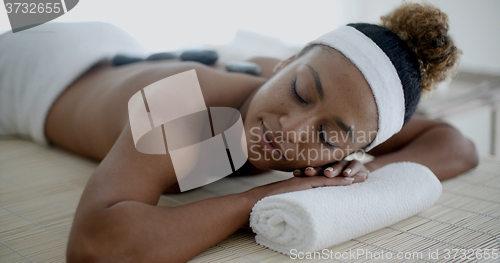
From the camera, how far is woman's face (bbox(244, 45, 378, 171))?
0.84 m

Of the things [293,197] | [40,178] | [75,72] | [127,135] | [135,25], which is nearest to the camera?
[293,197]

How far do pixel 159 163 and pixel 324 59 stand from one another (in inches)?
17.6

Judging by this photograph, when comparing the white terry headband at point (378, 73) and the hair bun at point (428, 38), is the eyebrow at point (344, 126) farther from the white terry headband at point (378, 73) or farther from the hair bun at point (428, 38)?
the hair bun at point (428, 38)

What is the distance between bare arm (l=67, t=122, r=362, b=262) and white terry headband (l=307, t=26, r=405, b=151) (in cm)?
25

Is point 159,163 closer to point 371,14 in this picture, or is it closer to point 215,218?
point 215,218

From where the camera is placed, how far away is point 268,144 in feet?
2.93

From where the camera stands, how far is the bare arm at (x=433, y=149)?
115cm

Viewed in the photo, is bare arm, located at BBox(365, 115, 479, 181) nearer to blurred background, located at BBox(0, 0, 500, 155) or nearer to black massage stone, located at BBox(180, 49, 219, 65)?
blurred background, located at BBox(0, 0, 500, 155)

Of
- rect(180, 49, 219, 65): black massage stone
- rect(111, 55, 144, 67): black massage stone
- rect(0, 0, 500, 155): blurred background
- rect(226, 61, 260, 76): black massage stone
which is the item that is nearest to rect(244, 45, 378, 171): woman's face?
rect(226, 61, 260, 76): black massage stone

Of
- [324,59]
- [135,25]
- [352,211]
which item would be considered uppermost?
[135,25]

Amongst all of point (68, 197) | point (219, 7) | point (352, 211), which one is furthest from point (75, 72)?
point (219, 7)

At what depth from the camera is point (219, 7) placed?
265 centimetres

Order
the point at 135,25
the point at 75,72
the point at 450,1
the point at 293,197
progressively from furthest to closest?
the point at 450,1 → the point at 135,25 → the point at 75,72 → the point at 293,197

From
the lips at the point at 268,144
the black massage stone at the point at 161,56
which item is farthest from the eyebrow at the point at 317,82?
the black massage stone at the point at 161,56
